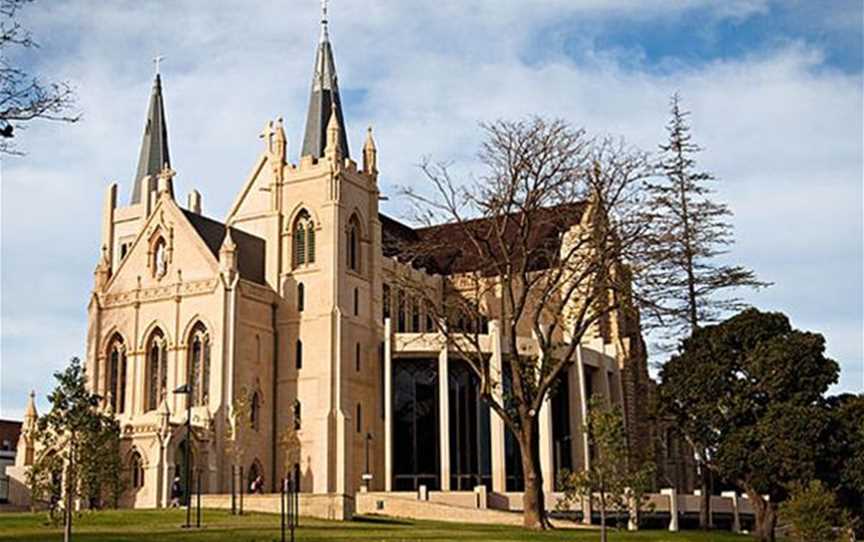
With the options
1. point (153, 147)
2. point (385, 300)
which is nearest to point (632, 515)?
point (385, 300)

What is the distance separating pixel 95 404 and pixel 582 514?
86.3 ft

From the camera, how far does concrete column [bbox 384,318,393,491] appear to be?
196 feet

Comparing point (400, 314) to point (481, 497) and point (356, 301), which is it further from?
point (481, 497)

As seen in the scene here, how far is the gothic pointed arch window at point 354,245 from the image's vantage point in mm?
63281

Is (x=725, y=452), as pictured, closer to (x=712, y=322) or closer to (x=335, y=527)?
(x=712, y=322)

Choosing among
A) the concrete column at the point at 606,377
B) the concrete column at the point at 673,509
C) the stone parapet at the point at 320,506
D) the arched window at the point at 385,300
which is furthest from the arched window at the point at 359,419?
the concrete column at the point at 673,509

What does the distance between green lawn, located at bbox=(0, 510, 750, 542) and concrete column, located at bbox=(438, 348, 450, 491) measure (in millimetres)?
15493

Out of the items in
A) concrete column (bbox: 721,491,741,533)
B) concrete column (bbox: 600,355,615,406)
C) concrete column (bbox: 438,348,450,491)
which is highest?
concrete column (bbox: 600,355,615,406)

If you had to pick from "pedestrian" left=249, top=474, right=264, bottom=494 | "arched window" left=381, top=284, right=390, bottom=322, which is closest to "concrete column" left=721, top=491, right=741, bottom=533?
"arched window" left=381, top=284, right=390, bottom=322

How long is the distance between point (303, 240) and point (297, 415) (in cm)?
905

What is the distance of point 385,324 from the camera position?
205 feet

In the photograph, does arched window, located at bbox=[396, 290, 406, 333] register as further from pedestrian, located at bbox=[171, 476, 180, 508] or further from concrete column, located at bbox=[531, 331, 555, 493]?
pedestrian, located at bbox=[171, 476, 180, 508]

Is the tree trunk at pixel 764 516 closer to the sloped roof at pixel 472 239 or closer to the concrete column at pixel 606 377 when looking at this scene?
the sloped roof at pixel 472 239

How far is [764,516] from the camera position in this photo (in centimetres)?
4888
